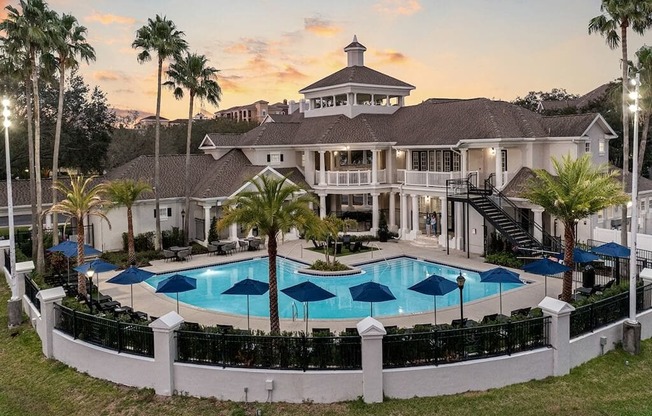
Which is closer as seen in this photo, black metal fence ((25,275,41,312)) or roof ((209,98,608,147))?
black metal fence ((25,275,41,312))

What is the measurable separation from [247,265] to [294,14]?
19860 mm

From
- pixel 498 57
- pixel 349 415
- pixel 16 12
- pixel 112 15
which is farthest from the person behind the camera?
pixel 498 57

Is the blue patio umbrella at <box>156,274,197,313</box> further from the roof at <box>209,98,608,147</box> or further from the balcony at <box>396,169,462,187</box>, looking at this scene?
Answer: the roof at <box>209,98,608,147</box>

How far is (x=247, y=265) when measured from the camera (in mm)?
30078

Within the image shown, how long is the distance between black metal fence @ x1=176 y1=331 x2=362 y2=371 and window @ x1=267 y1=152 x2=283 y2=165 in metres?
26.7

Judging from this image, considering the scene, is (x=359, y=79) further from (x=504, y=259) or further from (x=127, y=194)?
(x=127, y=194)

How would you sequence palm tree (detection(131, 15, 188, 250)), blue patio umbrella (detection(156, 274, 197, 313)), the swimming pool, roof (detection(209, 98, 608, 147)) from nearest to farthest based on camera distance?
blue patio umbrella (detection(156, 274, 197, 313)) < the swimming pool < palm tree (detection(131, 15, 188, 250)) < roof (detection(209, 98, 608, 147))

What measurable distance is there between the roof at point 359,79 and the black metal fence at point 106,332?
2884 cm

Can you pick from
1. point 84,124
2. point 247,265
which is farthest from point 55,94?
point 247,265

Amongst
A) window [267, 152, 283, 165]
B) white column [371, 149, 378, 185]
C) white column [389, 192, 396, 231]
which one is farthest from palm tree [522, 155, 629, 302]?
window [267, 152, 283, 165]

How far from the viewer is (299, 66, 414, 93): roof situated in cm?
4119

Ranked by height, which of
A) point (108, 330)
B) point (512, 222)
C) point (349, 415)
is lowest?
point (349, 415)

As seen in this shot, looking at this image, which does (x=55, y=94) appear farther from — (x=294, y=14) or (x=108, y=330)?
(x=108, y=330)

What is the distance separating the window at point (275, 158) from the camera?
130 ft
